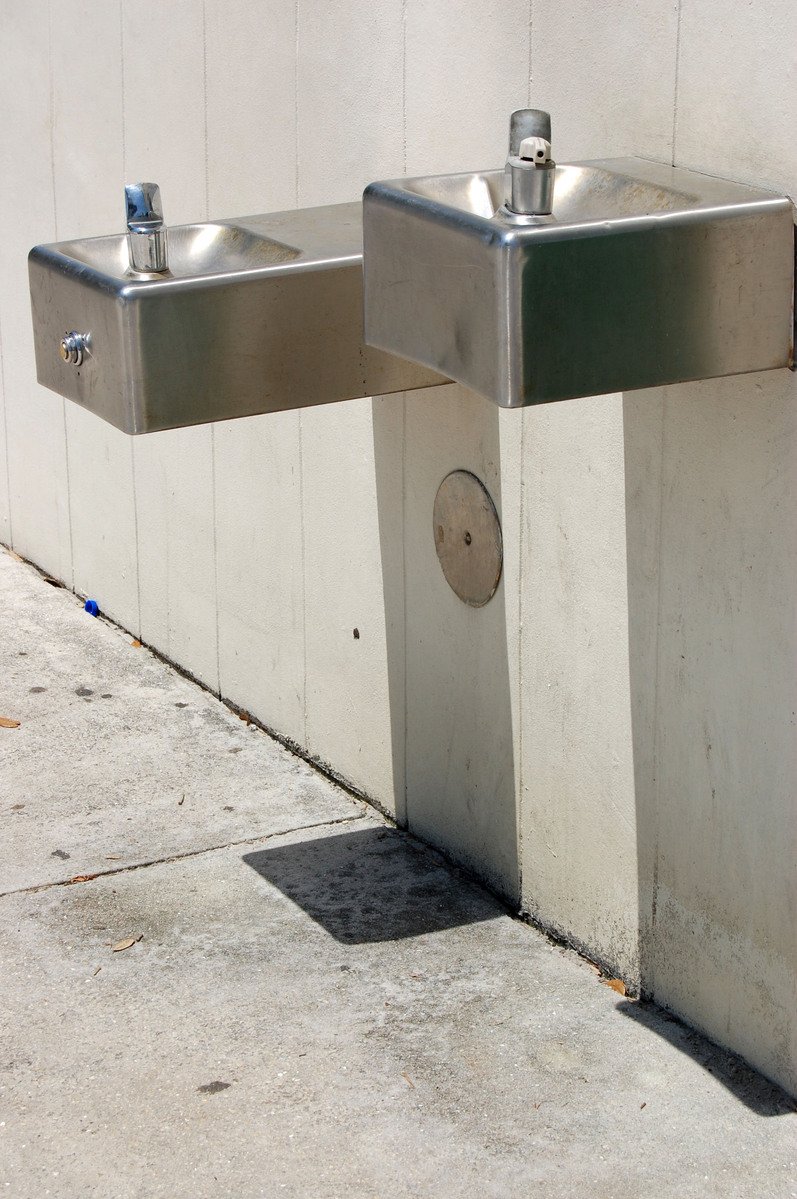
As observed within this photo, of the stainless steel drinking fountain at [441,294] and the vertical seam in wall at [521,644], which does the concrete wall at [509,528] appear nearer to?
the vertical seam in wall at [521,644]

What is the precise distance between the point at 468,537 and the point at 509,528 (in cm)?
16

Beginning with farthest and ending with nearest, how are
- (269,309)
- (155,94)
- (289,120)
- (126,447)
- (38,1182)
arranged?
(126,447) < (155,94) < (289,120) < (269,309) < (38,1182)

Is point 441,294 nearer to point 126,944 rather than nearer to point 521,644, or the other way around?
point 521,644

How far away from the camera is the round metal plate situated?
3.70 meters

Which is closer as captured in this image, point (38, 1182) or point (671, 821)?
point (38, 1182)

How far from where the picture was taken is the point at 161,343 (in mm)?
3096

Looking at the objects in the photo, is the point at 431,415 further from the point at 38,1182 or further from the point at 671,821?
the point at 38,1182

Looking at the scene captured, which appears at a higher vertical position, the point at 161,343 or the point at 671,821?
the point at 161,343

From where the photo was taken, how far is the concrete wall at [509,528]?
300 centimetres

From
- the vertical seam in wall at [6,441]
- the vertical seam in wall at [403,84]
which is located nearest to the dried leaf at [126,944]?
the vertical seam in wall at [403,84]

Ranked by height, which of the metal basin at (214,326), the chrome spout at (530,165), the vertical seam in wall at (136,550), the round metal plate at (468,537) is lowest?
the vertical seam in wall at (136,550)

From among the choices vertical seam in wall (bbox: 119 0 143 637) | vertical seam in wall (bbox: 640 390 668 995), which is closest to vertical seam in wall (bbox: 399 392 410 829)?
vertical seam in wall (bbox: 640 390 668 995)

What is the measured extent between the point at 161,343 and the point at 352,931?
1378 millimetres

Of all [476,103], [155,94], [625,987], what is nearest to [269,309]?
[476,103]
